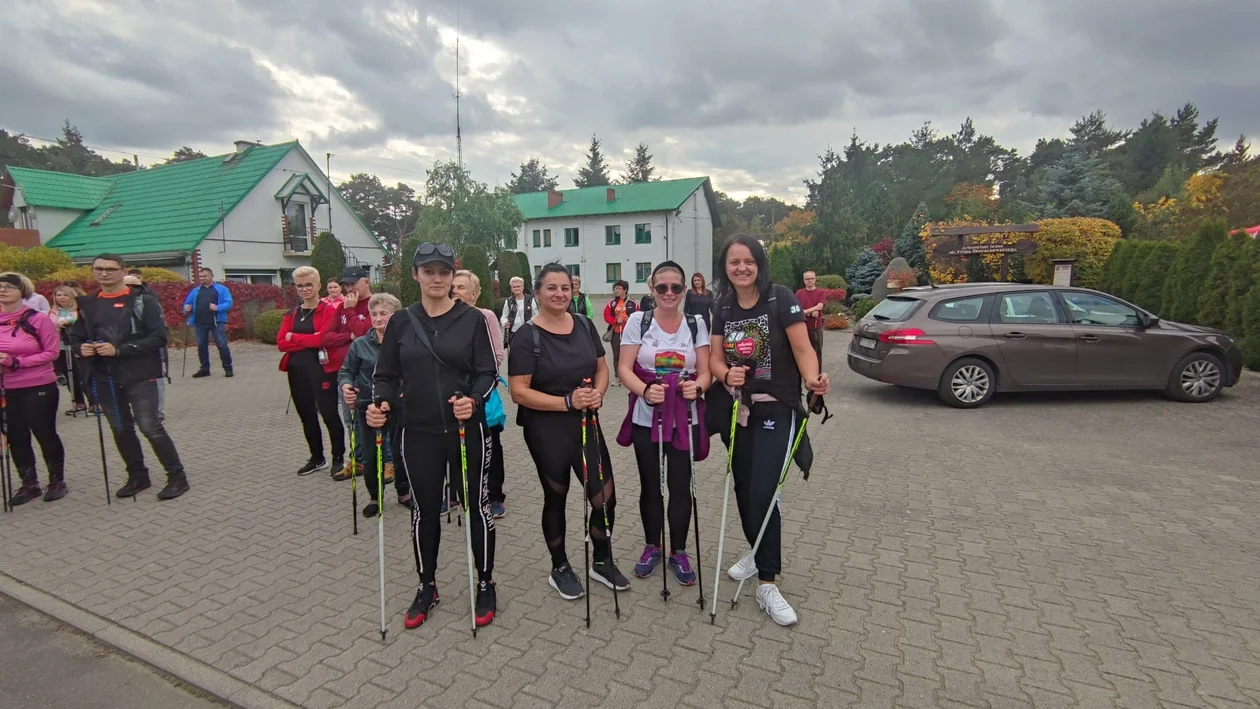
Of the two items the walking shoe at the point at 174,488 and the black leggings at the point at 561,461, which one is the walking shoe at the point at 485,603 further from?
the walking shoe at the point at 174,488

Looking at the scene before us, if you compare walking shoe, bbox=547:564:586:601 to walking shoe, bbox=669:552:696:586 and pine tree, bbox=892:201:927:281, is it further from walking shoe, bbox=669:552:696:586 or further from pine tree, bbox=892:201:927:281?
pine tree, bbox=892:201:927:281

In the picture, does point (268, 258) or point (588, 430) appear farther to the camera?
point (268, 258)

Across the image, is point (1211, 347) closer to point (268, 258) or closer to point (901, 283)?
point (901, 283)

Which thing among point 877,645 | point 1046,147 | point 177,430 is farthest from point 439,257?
point 1046,147

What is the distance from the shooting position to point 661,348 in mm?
3482

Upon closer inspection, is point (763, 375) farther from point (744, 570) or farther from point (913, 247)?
point (913, 247)

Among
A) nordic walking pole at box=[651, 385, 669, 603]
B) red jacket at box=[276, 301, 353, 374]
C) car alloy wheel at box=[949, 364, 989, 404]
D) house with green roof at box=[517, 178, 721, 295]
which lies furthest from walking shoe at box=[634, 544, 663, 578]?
house with green roof at box=[517, 178, 721, 295]

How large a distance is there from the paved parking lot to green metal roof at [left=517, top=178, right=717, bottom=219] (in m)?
41.4

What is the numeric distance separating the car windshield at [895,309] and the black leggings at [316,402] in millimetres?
6991

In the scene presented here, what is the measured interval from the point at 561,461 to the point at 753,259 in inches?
58.9

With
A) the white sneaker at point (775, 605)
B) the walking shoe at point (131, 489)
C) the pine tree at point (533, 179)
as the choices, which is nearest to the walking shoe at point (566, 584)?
the white sneaker at point (775, 605)

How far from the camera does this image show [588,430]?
3352 millimetres

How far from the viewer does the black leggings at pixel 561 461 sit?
10.8 feet

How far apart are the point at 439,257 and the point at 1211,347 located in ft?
32.1
